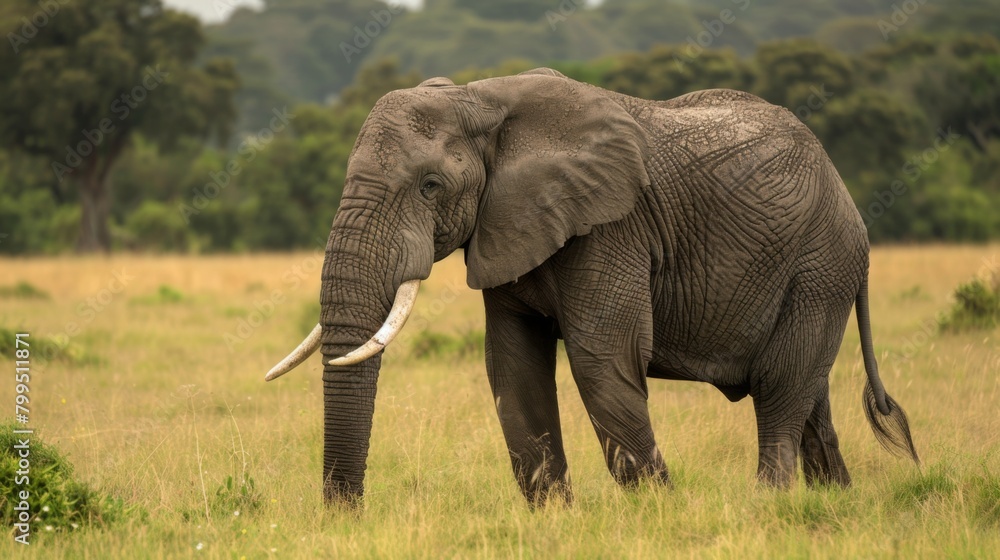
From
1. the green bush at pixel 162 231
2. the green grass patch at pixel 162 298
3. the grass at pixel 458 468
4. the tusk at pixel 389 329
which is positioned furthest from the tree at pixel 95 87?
the tusk at pixel 389 329

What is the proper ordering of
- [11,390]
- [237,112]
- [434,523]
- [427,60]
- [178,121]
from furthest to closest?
[427,60], [237,112], [178,121], [11,390], [434,523]

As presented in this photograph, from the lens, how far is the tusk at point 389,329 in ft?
15.7

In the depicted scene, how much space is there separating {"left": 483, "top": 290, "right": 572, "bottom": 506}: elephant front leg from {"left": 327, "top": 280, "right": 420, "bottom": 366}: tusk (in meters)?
0.89

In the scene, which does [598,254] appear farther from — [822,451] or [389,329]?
[822,451]

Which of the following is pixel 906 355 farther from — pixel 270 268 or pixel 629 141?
pixel 270 268

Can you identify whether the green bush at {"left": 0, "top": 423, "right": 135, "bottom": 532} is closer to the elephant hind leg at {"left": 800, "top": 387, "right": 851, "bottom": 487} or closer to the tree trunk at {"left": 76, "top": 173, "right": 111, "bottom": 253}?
the elephant hind leg at {"left": 800, "top": 387, "right": 851, "bottom": 487}

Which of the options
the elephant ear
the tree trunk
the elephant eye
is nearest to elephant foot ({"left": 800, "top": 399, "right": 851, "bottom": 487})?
the elephant ear

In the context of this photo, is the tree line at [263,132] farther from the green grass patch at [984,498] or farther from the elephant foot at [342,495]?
the elephant foot at [342,495]

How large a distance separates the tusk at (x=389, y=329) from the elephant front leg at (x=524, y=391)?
886 millimetres

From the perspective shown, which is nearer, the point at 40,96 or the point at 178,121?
the point at 40,96

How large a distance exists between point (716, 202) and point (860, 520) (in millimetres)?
1566

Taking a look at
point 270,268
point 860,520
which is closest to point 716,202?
point 860,520

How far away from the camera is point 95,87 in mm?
30375

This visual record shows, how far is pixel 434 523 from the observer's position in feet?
17.8
